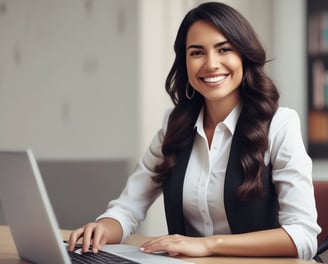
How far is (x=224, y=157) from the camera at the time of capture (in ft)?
5.67

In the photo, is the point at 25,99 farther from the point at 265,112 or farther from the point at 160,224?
the point at 265,112

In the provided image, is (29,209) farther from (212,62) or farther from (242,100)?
(242,100)

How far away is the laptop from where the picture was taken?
107 centimetres

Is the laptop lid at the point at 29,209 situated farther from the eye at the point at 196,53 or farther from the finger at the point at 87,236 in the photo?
the eye at the point at 196,53

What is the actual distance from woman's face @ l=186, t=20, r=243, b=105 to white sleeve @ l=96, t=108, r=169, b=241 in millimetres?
283

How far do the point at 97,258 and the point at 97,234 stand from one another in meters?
0.22

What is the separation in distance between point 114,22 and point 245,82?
1679 millimetres

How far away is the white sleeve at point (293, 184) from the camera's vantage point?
4.83 feet

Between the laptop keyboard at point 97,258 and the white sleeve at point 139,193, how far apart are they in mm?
389

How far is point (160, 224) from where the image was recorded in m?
3.32

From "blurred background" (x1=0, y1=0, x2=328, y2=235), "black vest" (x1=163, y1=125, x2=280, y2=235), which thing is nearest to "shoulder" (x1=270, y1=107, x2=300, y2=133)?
"black vest" (x1=163, y1=125, x2=280, y2=235)

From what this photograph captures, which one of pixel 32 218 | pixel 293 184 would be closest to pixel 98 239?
pixel 32 218

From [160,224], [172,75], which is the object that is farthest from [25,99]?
[172,75]

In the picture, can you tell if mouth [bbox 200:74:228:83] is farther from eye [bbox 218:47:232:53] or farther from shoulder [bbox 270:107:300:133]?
shoulder [bbox 270:107:300:133]
